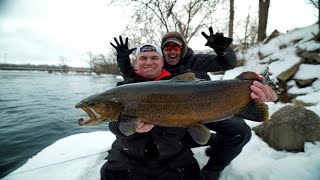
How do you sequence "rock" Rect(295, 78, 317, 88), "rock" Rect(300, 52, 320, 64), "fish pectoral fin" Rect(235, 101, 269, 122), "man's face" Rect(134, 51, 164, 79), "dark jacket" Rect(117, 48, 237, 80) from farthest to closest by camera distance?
1. "rock" Rect(300, 52, 320, 64)
2. "rock" Rect(295, 78, 317, 88)
3. "dark jacket" Rect(117, 48, 237, 80)
4. "man's face" Rect(134, 51, 164, 79)
5. "fish pectoral fin" Rect(235, 101, 269, 122)

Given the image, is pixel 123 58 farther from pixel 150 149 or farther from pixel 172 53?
pixel 150 149

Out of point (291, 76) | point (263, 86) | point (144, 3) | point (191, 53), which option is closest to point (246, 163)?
point (263, 86)

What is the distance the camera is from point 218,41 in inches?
131

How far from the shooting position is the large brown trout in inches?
95.7

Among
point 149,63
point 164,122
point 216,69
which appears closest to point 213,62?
point 216,69

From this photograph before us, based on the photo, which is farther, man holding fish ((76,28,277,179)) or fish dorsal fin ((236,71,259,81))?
fish dorsal fin ((236,71,259,81))

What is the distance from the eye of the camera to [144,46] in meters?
3.35

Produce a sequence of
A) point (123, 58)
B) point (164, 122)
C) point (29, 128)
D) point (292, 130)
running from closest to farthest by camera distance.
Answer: point (164, 122), point (292, 130), point (123, 58), point (29, 128)

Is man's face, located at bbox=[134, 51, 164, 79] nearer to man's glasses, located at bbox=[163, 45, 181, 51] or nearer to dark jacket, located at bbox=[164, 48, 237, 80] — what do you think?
dark jacket, located at bbox=[164, 48, 237, 80]

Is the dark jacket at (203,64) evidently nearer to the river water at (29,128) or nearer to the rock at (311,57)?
the river water at (29,128)

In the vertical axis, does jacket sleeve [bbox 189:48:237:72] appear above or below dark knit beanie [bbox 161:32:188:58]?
below

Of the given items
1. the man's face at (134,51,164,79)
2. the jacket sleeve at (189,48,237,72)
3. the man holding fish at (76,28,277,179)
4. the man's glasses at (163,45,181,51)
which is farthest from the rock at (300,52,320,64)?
the man's face at (134,51,164,79)

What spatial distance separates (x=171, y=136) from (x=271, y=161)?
59.5 inches

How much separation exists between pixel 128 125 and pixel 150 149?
0.84 meters
